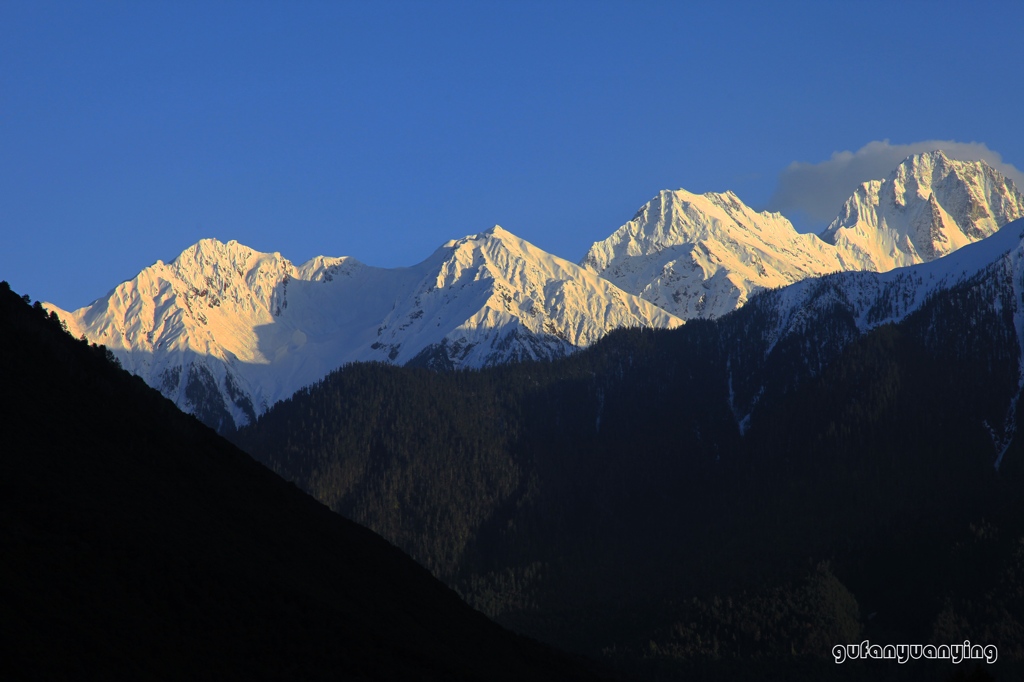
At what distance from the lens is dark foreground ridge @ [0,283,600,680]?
98500mm

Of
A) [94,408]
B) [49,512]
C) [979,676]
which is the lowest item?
[979,676]

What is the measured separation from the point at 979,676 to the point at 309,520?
245ft

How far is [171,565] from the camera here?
11338 cm

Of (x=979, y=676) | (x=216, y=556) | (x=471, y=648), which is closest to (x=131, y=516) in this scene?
(x=216, y=556)

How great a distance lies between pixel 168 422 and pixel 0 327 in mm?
20625

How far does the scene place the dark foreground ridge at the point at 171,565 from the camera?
9850 cm

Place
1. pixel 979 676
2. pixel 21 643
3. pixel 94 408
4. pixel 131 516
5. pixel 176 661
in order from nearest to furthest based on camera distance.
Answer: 1. pixel 21 643
2. pixel 176 661
3. pixel 979 676
4. pixel 131 516
5. pixel 94 408

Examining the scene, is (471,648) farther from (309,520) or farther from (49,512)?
(49,512)

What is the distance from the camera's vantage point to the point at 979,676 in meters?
111

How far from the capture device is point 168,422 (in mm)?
151500

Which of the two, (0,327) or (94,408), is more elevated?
(0,327)

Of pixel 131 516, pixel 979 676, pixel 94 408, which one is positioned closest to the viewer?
pixel 979 676

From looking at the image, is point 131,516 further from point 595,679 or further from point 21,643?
point 595,679

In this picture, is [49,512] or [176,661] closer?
[176,661]
